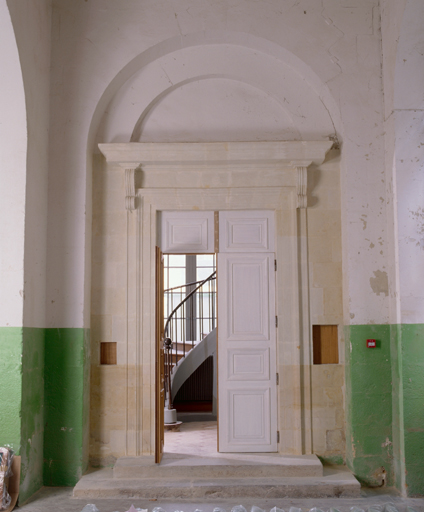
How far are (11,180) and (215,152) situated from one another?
6.72 ft

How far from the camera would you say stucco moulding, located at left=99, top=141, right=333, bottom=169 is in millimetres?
5613

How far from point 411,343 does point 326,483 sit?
1.53m

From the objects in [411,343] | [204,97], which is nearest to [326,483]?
[411,343]

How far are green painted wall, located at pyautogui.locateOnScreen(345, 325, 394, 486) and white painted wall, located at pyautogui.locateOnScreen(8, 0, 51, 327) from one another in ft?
10.3

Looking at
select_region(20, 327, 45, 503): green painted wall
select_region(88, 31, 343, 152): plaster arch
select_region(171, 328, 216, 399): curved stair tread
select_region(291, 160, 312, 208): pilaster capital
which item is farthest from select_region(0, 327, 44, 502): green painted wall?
select_region(171, 328, 216, 399): curved stair tread

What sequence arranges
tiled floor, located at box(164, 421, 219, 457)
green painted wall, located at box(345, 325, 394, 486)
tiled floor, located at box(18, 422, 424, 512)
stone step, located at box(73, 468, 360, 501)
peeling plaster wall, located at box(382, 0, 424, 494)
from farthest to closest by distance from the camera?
tiled floor, located at box(164, 421, 219, 457), green painted wall, located at box(345, 325, 394, 486), peeling plaster wall, located at box(382, 0, 424, 494), stone step, located at box(73, 468, 360, 501), tiled floor, located at box(18, 422, 424, 512)

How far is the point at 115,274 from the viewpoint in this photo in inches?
226

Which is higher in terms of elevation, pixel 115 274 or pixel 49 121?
pixel 49 121

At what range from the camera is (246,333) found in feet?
18.9

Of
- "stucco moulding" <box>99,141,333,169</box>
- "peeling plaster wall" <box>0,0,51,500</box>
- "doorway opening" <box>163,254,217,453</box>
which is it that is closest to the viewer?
"peeling plaster wall" <box>0,0,51,500</box>

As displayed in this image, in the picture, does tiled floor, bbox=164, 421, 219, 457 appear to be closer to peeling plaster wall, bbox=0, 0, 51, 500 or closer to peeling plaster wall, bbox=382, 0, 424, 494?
peeling plaster wall, bbox=0, 0, 51, 500

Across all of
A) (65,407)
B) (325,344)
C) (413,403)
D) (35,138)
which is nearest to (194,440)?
(65,407)

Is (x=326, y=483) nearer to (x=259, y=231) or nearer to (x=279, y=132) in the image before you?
(x=259, y=231)

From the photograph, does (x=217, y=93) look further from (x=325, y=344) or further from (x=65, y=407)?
(x=65, y=407)
